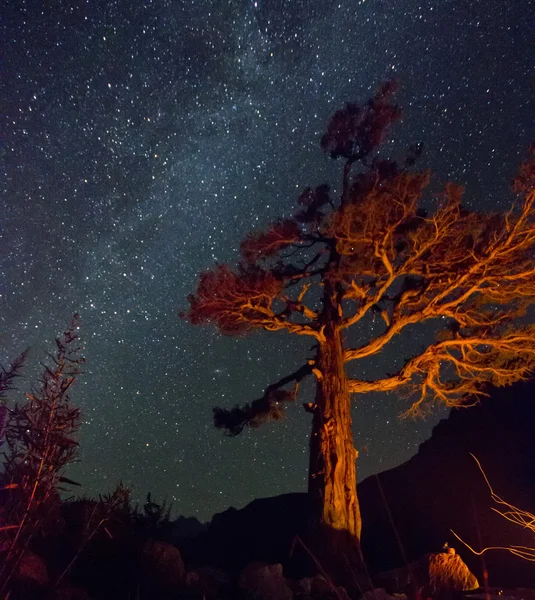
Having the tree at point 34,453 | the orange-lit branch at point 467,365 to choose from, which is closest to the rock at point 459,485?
the orange-lit branch at point 467,365

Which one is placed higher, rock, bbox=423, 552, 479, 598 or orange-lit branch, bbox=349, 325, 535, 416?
orange-lit branch, bbox=349, 325, 535, 416

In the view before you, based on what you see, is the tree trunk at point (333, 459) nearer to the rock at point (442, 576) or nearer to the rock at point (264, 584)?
the rock at point (442, 576)

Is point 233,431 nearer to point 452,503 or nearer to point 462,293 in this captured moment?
point 462,293

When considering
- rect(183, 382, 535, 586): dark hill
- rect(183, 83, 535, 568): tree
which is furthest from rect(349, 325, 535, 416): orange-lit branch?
rect(183, 382, 535, 586): dark hill

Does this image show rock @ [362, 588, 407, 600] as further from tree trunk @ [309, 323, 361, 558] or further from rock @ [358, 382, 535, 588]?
rock @ [358, 382, 535, 588]

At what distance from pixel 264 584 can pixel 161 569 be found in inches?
63.2

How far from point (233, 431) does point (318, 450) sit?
9.25 ft

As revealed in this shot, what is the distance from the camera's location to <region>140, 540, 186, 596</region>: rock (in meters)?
7.38

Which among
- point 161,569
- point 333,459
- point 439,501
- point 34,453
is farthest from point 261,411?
point 439,501

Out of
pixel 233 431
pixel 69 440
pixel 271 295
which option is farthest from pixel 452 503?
pixel 69 440

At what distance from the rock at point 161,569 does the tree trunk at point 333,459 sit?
278cm

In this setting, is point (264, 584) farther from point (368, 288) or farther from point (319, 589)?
point (368, 288)

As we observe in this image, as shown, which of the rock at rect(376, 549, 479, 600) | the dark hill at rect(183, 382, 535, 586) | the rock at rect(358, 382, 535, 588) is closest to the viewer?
the rock at rect(376, 549, 479, 600)

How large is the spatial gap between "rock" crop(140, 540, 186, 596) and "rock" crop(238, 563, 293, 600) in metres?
0.98
